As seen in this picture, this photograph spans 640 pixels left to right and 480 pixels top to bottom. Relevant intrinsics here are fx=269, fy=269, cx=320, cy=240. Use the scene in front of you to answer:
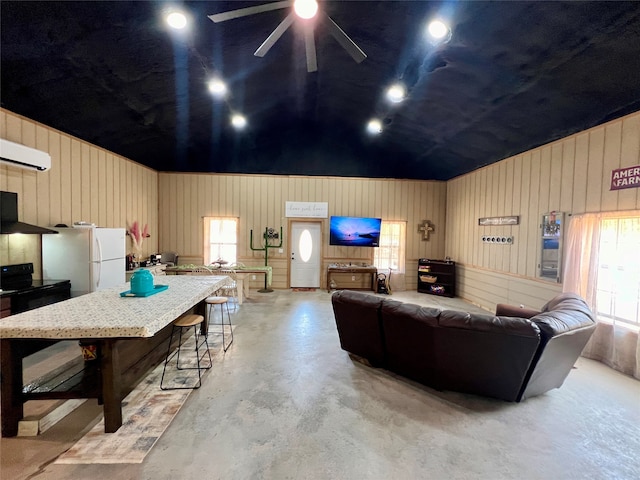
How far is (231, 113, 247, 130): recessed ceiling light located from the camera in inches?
218

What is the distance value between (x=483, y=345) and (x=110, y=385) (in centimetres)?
311

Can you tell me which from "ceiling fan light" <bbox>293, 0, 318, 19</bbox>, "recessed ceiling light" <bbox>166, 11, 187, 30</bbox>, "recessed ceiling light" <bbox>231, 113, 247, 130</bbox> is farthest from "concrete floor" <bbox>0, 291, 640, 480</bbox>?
"recessed ceiling light" <bbox>231, 113, 247, 130</bbox>

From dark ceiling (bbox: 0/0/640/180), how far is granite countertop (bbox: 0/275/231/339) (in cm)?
284

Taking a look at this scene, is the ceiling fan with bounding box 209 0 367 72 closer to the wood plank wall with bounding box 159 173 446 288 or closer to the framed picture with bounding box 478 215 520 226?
the framed picture with bounding box 478 215 520 226

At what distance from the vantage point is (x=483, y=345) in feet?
7.85

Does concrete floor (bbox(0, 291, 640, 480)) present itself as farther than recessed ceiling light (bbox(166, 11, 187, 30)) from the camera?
No

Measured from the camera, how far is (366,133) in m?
6.21

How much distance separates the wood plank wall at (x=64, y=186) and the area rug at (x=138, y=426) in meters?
2.70

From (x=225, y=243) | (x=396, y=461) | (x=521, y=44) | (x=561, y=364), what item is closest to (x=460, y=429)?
(x=396, y=461)

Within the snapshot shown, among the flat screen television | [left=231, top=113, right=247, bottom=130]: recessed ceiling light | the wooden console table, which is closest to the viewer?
[left=231, top=113, right=247, bottom=130]: recessed ceiling light

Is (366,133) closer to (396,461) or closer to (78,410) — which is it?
(396,461)

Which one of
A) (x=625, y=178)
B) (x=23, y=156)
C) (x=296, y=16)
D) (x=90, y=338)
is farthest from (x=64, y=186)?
(x=625, y=178)

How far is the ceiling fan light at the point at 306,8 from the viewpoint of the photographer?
2.54 m

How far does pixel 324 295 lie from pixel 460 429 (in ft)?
15.3
